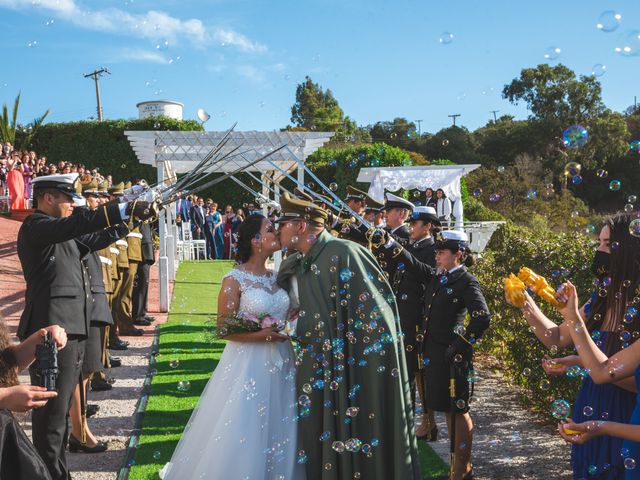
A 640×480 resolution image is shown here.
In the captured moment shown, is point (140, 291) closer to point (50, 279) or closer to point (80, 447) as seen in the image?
point (80, 447)

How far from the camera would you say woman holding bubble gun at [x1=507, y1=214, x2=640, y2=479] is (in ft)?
10.7

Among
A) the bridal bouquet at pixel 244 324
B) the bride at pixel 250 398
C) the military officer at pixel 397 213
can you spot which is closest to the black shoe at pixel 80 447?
the bride at pixel 250 398

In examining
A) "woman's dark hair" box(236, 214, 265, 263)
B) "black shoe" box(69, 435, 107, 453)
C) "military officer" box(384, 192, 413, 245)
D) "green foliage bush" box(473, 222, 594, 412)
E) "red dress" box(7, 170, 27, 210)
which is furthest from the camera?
"red dress" box(7, 170, 27, 210)

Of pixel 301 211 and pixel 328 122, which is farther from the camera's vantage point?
pixel 328 122

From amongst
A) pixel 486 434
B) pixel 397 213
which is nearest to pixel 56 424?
pixel 486 434

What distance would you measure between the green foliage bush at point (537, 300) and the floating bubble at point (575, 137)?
1047mm

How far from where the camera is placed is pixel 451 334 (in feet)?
16.8

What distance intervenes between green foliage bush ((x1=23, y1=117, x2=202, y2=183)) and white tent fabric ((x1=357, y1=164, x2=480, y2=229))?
656 inches

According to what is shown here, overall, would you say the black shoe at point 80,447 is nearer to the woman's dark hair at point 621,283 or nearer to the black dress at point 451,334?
the black dress at point 451,334

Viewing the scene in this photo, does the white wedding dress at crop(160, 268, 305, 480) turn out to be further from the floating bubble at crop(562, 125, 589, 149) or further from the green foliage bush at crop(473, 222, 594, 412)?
the floating bubble at crop(562, 125, 589, 149)

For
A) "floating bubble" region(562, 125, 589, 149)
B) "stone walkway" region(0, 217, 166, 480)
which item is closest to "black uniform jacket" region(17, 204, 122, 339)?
"stone walkway" region(0, 217, 166, 480)

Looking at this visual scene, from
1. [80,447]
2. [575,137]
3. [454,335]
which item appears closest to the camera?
[575,137]

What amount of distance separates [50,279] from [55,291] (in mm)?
103

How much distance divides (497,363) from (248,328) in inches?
252
